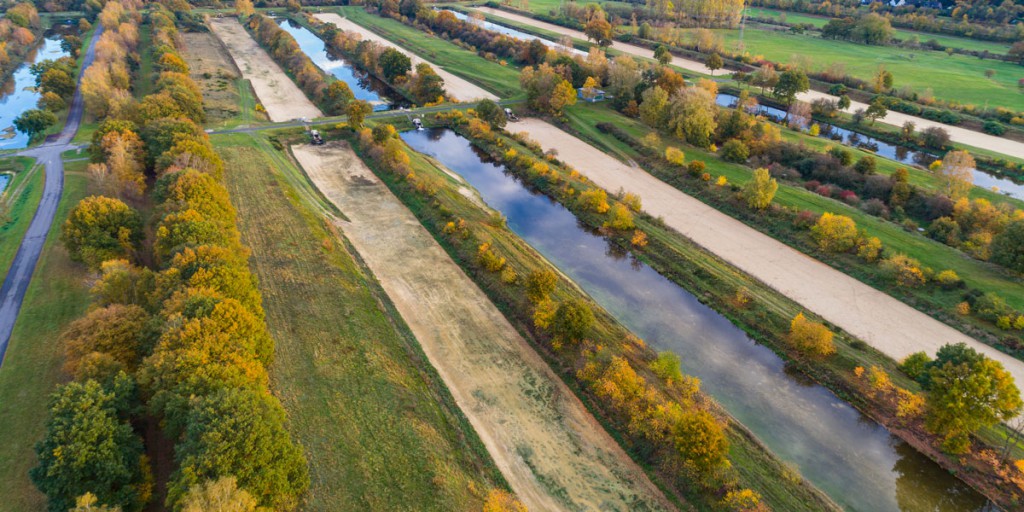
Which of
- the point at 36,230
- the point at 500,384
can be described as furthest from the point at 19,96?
the point at 500,384

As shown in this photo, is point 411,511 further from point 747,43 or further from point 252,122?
point 747,43

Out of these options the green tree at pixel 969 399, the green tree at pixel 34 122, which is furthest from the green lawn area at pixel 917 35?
the green tree at pixel 34 122

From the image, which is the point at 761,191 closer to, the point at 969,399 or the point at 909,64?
the point at 969,399

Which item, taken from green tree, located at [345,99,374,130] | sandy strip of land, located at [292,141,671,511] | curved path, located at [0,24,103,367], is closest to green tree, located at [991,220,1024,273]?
sandy strip of land, located at [292,141,671,511]

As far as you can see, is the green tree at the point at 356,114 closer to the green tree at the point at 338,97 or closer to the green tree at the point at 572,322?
the green tree at the point at 338,97

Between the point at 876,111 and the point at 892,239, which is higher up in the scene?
the point at 876,111

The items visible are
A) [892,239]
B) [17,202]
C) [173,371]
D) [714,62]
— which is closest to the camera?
[173,371]

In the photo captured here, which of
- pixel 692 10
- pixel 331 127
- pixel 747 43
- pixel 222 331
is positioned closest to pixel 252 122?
pixel 331 127
